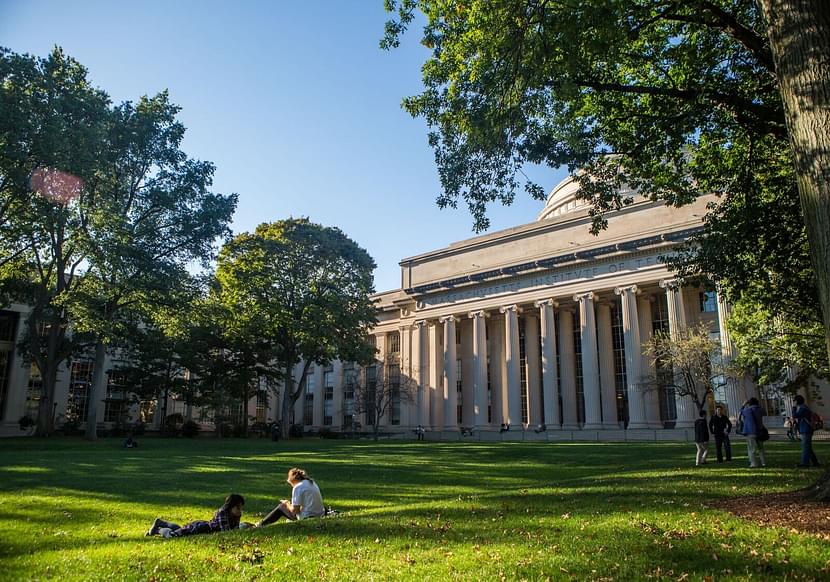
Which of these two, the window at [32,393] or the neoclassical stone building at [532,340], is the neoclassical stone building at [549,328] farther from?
the window at [32,393]

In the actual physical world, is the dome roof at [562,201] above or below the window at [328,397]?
above

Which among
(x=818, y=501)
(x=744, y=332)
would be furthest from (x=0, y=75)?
(x=744, y=332)

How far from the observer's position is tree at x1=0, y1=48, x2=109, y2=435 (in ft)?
79.0

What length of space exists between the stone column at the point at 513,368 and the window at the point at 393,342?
58.2 ft

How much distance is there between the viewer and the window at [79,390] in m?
61.9

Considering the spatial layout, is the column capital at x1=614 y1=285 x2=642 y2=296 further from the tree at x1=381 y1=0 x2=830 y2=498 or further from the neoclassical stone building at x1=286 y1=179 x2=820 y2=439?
the tree at x1=381 y1=0 x2=830 y2=498

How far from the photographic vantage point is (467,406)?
5919cm

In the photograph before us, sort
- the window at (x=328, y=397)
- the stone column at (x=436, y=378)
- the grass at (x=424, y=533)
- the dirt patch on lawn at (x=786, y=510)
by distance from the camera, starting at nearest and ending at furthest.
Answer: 1. the grass at (x=424, y=533)
2. the dirt patch on lawn at (x=786, y=510)
3. the stone column at (x=436, y=378)
4. the window at (x=328, y=397)

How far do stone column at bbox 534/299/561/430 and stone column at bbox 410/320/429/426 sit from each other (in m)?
13.9

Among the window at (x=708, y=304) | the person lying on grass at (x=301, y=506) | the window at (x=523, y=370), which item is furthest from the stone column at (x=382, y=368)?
the person lying on grass at (x=301, y=506)

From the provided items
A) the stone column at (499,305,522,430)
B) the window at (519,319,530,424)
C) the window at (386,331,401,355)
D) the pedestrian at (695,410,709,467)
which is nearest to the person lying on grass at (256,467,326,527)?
the pedestrian at (695,410,709,467)

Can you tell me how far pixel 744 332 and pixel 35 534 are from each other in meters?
28.0

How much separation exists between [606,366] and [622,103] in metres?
36.4

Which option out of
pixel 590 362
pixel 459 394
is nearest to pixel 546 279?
pixel 590 362
